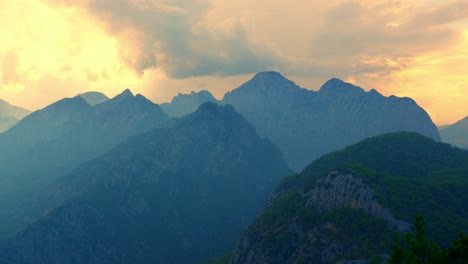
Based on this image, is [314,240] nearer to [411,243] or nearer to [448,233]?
[448,233]

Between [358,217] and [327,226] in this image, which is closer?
[358,217]

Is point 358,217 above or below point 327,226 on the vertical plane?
above

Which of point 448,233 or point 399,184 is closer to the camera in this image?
point 448,233

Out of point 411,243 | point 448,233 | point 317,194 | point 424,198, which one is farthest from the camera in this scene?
point 317,194

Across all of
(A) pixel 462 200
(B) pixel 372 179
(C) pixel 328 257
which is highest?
(B) pixel 372 179

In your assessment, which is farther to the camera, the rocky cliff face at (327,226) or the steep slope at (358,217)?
the rocky cliff face at (327,226)

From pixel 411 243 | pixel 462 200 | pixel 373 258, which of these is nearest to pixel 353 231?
pixel 373 258

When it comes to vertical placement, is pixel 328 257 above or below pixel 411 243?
below

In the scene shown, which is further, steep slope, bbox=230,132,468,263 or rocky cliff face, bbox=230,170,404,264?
rocky cliff face, bbox=230,170,404,264

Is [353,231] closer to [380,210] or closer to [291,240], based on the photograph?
[380,210]

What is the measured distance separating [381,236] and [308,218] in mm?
37747

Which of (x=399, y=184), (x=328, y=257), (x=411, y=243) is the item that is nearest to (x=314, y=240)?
(x=328, y=257)

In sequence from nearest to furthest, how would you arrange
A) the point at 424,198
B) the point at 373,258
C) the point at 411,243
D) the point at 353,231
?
the point at 411,243
the point at 373,258
the point at 353,231
the point at 424,198

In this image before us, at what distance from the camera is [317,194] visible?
193 metres
